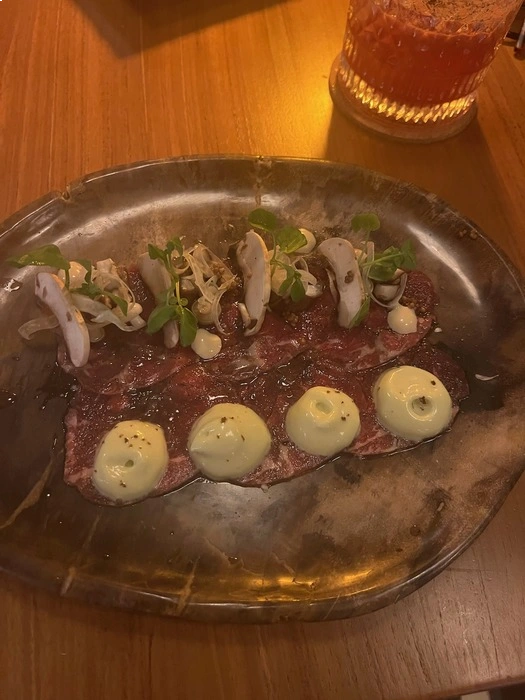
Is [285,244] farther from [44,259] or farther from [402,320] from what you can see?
[44,259]

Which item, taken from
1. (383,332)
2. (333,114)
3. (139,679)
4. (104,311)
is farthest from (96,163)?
(139,679)

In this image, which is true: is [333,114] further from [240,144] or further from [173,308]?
[173,308]

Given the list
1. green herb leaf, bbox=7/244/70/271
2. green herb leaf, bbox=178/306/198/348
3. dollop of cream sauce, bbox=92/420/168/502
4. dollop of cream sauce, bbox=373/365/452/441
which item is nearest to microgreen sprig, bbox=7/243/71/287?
green herb leaf, bbox=7/244/70/271

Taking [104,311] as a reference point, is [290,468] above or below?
below

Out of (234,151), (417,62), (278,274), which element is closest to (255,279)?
(278,274)

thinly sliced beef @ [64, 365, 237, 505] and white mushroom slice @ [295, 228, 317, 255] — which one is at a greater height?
white mushroom slice @ [295, 228, 317, 255]

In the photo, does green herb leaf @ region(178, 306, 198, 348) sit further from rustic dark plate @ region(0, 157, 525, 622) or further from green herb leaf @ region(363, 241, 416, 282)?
green herb leaf @ region(363, 241, 416, 282)

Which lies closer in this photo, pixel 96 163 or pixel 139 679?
pixel 139 679
